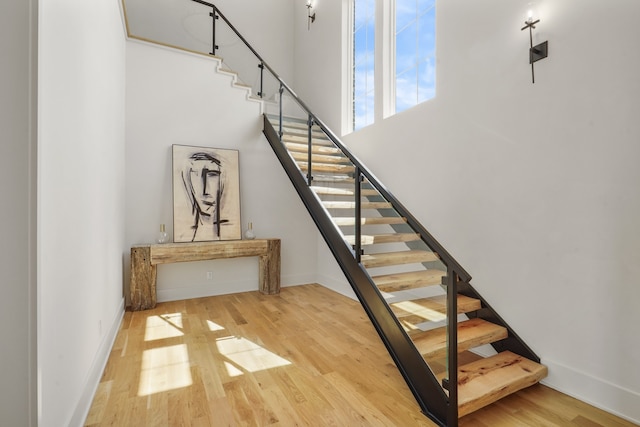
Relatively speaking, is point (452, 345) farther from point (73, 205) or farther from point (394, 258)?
point (73, 205)

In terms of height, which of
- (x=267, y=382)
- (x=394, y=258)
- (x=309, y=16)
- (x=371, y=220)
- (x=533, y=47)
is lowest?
(x=267, y=382)

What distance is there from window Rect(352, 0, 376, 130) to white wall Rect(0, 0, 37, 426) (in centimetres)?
360

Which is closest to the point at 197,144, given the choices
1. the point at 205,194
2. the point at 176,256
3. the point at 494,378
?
the point at 205,194

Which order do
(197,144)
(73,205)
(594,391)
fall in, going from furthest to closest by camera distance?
(197,144) < (594,391) < (73,205)

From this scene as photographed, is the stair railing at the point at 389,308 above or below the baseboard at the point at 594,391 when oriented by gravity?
above

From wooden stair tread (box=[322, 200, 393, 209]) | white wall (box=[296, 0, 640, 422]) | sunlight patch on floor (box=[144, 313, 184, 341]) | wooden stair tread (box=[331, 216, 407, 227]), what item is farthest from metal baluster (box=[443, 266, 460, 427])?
sunlight patch on floor (box=[144, 313, 184, 341])

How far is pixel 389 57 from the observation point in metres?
3.86

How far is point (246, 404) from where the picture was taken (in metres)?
1.95

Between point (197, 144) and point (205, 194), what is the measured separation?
0.76 metres

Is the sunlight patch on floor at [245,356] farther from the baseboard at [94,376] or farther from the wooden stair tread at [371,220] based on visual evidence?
the wooden stair tread at [371,220]

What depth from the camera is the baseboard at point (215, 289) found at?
13.9 feet

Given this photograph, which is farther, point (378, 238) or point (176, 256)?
point (176, 256)

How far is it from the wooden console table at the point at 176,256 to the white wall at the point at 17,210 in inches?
114

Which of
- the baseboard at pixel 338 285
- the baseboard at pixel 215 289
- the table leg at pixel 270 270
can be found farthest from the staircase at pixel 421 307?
the baseboard at pixel 215 289
